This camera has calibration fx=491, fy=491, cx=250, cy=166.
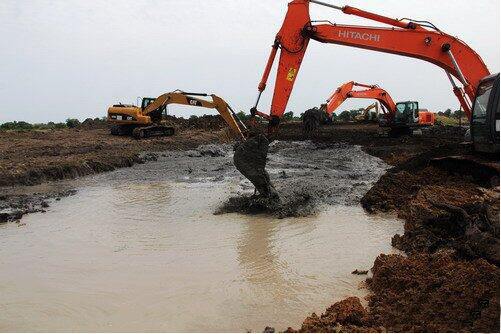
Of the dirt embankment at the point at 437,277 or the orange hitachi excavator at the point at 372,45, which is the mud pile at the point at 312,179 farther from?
the dirt embankment at the point at 437,277

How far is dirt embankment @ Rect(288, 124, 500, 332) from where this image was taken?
13.3 feet

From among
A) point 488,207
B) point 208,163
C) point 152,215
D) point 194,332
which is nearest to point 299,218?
point 152,215

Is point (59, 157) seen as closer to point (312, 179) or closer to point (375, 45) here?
point (312, 179)

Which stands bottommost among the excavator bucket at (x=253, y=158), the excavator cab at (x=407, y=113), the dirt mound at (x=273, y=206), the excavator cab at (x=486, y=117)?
the dirt mound at (x=273, y=206)

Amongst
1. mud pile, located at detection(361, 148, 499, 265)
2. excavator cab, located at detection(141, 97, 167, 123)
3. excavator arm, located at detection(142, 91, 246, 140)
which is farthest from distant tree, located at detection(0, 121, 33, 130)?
mud pile, located at detection(361, 148, 499, 265)

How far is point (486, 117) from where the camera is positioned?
7824 millimetres

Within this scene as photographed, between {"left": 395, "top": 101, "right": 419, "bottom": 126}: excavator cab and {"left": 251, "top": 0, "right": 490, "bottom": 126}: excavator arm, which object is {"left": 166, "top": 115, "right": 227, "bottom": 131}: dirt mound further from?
{"left": 251, "top": 0, "right": 490, "bottom": 126}: excavator arm

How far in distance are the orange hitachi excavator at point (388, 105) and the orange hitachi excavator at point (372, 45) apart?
12.7 meters

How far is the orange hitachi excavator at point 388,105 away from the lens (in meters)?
23.5

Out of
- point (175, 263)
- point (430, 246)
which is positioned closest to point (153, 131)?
point (175, 263)

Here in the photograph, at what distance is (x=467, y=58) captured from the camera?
1006 centimetres

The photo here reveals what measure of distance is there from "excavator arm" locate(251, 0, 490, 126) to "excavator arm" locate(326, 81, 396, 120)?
12.5 meters

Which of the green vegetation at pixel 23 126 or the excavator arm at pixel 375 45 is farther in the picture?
the green vegetation at pixel 23 126

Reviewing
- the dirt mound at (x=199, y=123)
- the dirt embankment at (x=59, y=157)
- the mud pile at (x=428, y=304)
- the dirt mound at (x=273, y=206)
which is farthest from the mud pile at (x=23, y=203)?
the dirt mound at (x=199, y=123)
